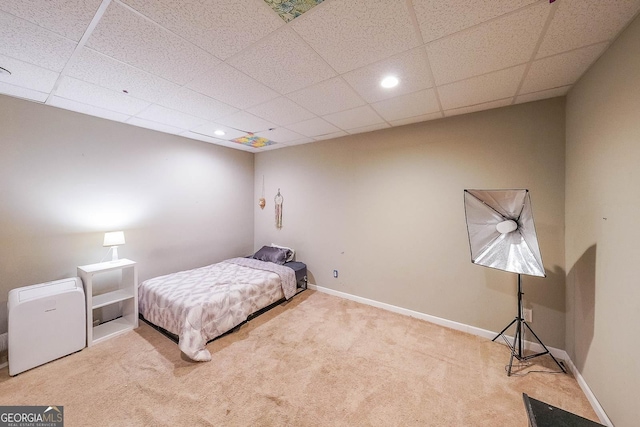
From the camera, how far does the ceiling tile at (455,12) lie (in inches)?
46.9

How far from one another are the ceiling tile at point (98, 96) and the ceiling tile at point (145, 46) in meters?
0.73

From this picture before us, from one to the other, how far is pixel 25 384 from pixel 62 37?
2.65 meters

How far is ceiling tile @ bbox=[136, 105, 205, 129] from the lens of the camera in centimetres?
262

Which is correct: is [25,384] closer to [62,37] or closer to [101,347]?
[101,347]

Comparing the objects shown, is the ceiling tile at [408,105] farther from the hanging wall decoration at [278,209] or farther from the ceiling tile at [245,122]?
the hanging wall decoration at [278,209]

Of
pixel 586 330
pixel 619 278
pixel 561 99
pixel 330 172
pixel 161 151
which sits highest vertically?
pixel 561 99

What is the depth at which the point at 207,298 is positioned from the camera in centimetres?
255

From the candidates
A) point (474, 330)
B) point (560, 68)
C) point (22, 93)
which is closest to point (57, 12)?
point (22, 93)

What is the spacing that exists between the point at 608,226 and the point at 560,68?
1208 millimetres

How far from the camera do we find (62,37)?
4.83ft

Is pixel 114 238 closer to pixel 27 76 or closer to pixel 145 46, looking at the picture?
pixel 27 76

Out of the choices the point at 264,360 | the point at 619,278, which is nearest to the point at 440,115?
the point at 619,278

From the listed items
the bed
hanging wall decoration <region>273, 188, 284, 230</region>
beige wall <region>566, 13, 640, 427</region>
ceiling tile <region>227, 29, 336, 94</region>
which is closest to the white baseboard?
beige wall <region>566, 13, 640, 427</region>

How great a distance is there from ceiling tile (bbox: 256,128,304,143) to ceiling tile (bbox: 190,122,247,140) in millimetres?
322
